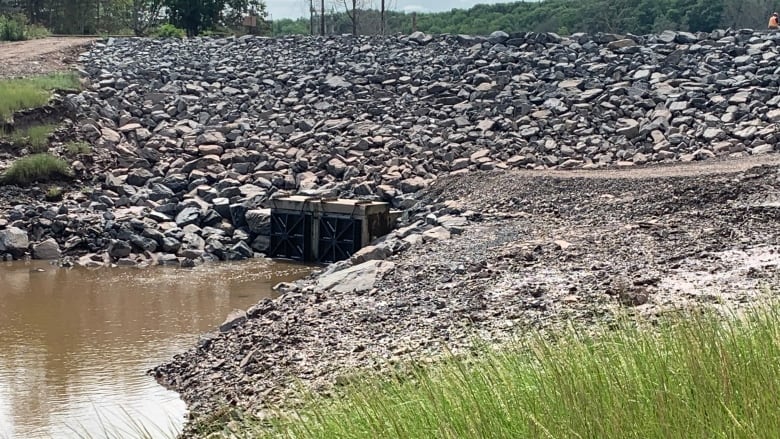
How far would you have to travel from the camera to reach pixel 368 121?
82.1ft

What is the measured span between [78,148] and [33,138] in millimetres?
1292

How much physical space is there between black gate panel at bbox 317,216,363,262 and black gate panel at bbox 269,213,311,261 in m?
0.30

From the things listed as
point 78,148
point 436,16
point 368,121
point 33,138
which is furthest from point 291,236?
point 436,16

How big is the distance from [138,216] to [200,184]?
1.86 meters

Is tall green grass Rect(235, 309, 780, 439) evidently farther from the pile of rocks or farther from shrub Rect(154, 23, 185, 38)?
shrub Rect(154, 23, 185, 38)

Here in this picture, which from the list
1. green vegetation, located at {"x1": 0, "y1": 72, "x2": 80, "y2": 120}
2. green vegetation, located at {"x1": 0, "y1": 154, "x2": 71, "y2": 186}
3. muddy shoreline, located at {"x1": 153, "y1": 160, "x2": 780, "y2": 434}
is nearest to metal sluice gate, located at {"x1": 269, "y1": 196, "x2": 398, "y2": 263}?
muddy shoreline, located at {"x1": 153, "y1": 160, "x2": 780, "y2": 434}

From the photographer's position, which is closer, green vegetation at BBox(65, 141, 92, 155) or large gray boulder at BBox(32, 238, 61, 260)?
large gray boulder at BBox(32, 238, 61, 260)

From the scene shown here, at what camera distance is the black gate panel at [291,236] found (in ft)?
66.7

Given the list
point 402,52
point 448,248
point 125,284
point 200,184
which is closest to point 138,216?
point 200,184

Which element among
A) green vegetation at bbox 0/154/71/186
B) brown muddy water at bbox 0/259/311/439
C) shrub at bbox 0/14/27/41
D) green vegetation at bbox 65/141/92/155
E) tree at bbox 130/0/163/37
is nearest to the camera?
brown muddy water at bbox 0/259/311/439

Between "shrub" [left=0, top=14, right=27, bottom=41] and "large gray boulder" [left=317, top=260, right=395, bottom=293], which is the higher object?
"shrub" [left=0, top=14, right=27, bottom=41]

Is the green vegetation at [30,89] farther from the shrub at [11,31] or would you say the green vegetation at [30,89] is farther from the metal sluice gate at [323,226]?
the shrub at [11,31]

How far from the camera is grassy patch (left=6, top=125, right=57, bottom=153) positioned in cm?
2431

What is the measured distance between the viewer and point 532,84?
2605cm
